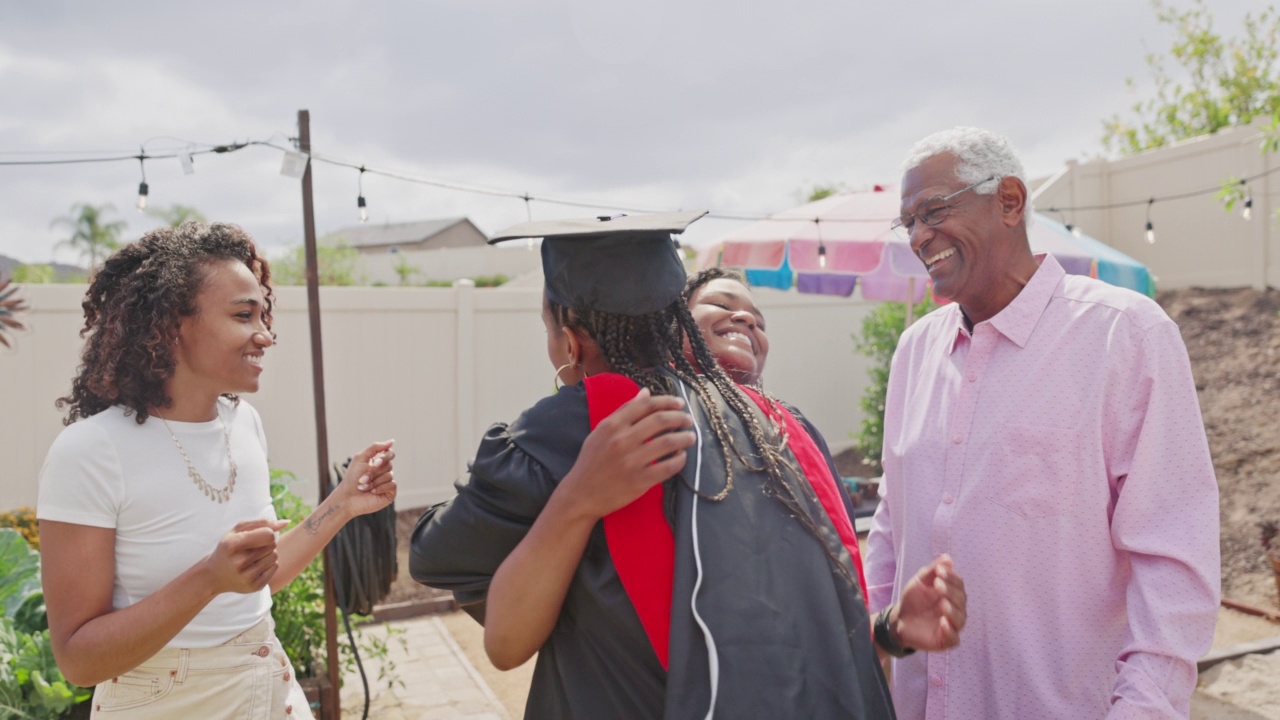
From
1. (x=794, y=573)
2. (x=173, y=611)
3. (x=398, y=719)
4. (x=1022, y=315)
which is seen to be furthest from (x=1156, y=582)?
(x=398, y=719)

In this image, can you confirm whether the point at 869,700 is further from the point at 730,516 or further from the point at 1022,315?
the point at 1022,315

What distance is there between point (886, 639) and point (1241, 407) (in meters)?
9.12

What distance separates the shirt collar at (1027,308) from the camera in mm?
1910

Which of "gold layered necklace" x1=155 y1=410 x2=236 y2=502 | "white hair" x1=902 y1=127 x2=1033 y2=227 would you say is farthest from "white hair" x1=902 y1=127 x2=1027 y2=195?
"gold layered necklace" x1=155 y1=410 x2=236 y2=502

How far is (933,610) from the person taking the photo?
146cm

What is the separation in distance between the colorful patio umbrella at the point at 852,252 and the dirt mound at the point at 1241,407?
2088 mm

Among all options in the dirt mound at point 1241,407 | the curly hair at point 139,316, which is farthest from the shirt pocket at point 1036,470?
the dirt mound at point 1241,407

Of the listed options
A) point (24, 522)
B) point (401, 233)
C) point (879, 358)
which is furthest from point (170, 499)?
point (401, 233)

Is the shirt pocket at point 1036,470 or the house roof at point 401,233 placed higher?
the house roof at point 401,233

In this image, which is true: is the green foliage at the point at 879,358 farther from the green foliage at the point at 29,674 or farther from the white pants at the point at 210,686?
the white pants at the point at 210,686

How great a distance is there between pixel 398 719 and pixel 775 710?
4.09m

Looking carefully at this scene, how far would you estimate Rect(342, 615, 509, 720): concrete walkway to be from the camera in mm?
4770

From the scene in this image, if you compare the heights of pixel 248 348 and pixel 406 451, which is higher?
pixel 248 348

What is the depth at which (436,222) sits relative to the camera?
46.5m
